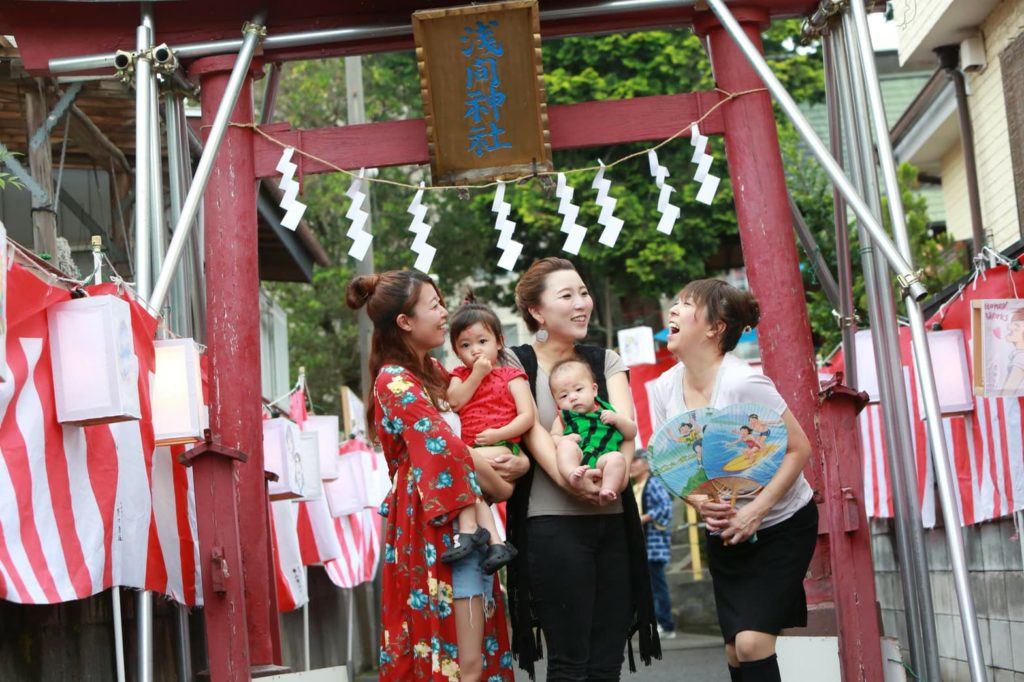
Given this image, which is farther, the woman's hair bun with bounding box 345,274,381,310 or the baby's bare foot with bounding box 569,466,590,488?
the woman's hair bun with bounding box 345,274,381,310

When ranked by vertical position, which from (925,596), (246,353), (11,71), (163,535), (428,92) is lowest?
(925,596)

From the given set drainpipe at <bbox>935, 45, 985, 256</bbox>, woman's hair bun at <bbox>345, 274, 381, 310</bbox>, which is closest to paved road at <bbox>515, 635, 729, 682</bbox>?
woman's hair bun at <bbox>345, 274, 381, 310</bbox>

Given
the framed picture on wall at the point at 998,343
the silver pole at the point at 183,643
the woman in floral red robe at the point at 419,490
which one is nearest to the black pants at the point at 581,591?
the woman in floral red robe at the point at 419,490

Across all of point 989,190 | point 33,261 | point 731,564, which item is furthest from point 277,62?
point 989,190

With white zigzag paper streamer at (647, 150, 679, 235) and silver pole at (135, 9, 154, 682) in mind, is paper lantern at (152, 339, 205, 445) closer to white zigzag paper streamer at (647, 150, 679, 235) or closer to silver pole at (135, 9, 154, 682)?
silver pole at (135, 9, 154, 682)

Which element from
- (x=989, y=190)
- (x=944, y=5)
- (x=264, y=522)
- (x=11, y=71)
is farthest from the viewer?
(x=989, y=190)

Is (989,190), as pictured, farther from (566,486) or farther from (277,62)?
(566,486)

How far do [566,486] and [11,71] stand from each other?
628 centimetres

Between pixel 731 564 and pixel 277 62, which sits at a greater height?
pixel 277 62

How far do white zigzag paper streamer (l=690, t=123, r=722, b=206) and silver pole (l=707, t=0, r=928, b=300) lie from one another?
2.19ft

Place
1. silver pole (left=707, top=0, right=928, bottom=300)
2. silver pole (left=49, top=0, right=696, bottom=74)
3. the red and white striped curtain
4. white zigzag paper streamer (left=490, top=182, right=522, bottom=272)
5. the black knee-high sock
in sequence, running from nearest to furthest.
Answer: the black knee-high sock < silver pole (left=707, top=0, right=928, bottom=300) < white zigzag paper streamer (left=490, top=182, right=522, bottom=272) < silver pole (left=49, top=0, right=696, bottom=74) < the red and white striped curtain

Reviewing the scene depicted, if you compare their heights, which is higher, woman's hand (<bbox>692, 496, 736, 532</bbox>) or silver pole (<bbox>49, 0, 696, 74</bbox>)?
silver pole (<bbox>49, 0, 696, 74</bbox>)

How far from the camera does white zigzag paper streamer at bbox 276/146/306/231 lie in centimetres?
726

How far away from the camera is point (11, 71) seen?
380 inches
